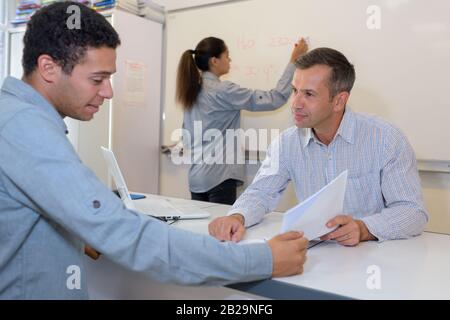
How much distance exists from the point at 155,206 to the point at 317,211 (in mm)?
829

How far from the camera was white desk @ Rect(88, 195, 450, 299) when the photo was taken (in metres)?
0.86

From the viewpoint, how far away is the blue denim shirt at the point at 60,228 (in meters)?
0.75

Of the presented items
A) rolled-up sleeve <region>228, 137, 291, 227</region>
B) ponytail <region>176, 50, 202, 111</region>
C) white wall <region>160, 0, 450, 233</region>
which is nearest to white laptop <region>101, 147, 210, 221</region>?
rolled-up sleeve <region>228, 137, 291, 227</region>

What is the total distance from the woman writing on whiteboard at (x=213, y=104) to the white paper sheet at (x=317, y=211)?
1.53 metres

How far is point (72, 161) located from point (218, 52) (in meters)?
1.96

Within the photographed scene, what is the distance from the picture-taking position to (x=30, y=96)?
Answer: 0.87 meters

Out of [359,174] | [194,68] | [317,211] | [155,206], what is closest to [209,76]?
[194,68]

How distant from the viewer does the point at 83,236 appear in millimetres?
763

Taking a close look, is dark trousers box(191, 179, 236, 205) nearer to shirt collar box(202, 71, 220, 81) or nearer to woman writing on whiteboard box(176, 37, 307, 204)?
woman writing on whiteboard box(176, 37, 307, 204)

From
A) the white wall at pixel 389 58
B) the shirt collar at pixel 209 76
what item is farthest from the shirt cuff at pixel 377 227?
the shirt collar at pixel 209 76

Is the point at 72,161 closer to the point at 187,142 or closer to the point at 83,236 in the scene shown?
the point at 83,236

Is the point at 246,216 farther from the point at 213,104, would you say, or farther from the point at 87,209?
the point at 213,104

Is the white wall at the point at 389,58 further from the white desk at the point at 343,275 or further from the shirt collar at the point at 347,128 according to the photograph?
the white desk at the point at 343,275
